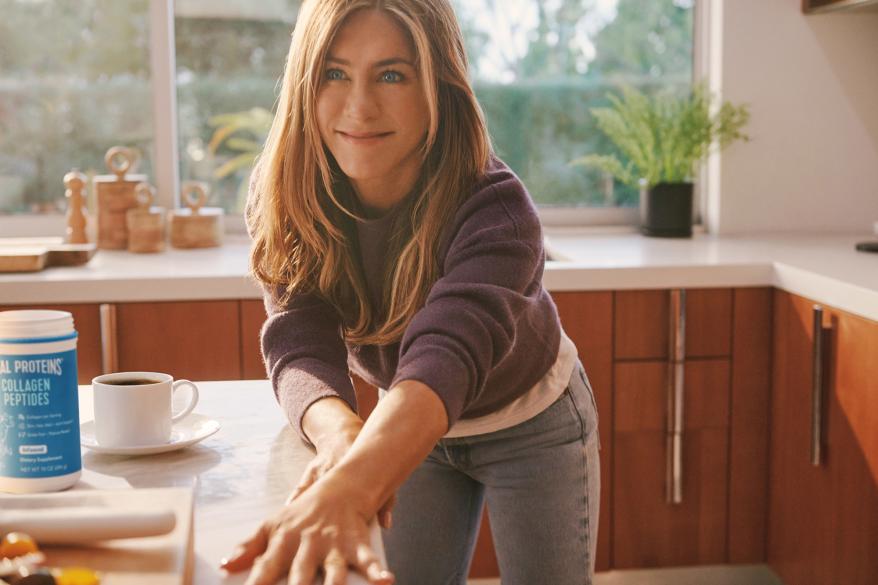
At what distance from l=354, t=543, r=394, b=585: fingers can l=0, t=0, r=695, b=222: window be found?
2.36 meters

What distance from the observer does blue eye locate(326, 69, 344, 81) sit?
124 cm

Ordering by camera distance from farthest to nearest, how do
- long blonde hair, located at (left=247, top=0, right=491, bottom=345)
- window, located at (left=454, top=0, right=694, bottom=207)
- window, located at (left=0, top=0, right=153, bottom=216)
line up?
window, located at (left=454, top=0, right=694, bottom=207), window, located at (left=0, top=0, right=153, bottom=216), long blonde hair, located at (left=247, top=0, right=491, bottom=345)

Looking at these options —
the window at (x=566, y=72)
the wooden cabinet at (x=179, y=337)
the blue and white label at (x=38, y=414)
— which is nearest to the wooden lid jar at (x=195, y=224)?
the wooden cabinet at (x=179, y=337)

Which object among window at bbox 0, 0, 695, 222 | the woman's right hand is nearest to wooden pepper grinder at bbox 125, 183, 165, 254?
window at bbox 0, 0, 695, 222

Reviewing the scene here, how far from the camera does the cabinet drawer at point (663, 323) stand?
239cm

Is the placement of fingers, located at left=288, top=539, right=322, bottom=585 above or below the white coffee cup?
below

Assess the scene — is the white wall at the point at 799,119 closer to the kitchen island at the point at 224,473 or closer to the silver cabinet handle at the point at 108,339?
the silver cabinet handle at the point at 108,339

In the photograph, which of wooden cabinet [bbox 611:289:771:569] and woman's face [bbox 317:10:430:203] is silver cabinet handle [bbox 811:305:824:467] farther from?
woman's face [bbox 317:10:430:203]

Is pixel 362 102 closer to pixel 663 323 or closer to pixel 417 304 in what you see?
pixel 417 304

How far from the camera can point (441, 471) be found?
147 cm

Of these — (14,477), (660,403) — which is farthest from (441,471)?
(660,403)

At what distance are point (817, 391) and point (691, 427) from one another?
1.20 ft

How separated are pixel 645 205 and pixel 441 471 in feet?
5.40

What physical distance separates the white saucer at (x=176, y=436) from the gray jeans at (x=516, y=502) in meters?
0.42
